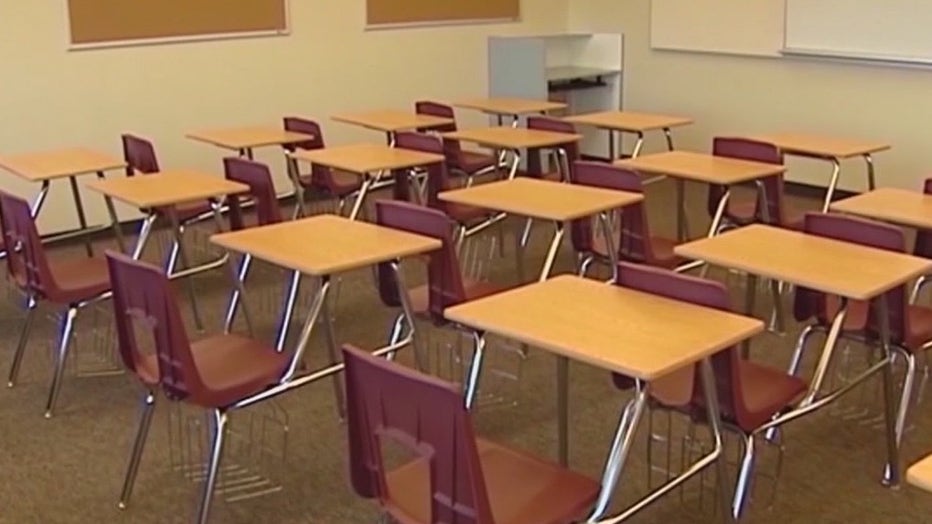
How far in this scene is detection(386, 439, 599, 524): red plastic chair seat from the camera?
239 cm

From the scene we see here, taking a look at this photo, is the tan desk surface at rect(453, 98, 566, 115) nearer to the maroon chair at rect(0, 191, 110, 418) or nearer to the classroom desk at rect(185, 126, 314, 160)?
the classroom desk at rect(185, 126, 314, 160)

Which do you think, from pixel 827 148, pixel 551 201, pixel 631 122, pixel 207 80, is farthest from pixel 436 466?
pixel 207 80

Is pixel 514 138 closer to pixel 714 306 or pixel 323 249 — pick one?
pixel 323 249

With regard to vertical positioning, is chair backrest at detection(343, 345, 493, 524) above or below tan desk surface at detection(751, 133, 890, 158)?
below

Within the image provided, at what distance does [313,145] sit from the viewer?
623cm

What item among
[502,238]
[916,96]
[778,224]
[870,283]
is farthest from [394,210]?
[916,96]

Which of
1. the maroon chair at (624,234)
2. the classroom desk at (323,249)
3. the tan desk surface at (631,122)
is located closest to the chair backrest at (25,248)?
the classroom desk at (323,249)

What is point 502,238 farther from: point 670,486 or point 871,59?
point 670,486

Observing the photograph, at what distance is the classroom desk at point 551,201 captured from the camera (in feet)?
13.2

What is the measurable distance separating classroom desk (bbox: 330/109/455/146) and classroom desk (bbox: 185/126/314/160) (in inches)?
17.9

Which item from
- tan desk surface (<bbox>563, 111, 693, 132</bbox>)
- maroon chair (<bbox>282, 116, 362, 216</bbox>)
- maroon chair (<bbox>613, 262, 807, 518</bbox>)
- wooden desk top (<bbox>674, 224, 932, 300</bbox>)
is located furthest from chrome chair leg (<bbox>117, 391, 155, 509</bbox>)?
tan desk surface (<bbox>563, 111, 693, 132</bbox>)

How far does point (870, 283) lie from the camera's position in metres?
2.99

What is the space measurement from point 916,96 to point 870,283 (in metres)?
4.76

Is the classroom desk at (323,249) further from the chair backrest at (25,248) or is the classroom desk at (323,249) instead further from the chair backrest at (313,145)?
the chair backrest at (313,145)
